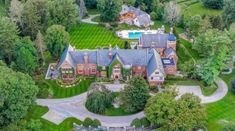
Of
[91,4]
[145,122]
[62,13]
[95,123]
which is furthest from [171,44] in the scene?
[91,4]

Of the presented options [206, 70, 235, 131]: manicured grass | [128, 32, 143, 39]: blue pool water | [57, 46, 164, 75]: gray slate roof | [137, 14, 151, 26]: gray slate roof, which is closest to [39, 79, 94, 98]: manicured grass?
[57, 46, 164, 75]: gray slate roof

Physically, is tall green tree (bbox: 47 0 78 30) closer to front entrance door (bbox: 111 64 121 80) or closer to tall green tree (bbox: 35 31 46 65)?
tall green tree (bbox: 35 31 46 65)

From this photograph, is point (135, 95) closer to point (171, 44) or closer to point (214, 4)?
point (171, 44)

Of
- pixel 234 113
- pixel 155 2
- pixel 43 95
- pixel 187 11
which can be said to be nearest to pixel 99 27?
pixel 155 2

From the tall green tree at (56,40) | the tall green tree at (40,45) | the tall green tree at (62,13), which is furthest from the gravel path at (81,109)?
the tall green tree at (62,13)

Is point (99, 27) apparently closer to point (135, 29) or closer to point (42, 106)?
point (135, 29)
